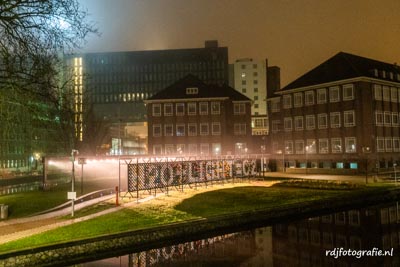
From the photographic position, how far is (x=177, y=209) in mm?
25016

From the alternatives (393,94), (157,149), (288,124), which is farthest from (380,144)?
(157,149)

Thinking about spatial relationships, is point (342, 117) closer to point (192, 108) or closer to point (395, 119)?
point (395, 119)

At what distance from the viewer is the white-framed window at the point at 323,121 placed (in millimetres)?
61125

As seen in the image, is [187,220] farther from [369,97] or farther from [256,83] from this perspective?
[256,83]

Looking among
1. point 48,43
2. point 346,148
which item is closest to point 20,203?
point 48,43

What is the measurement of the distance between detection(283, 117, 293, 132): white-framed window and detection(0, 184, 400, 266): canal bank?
36.6 metres

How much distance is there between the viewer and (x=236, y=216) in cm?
2294

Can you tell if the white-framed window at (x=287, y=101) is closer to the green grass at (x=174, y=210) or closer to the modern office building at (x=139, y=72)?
the green grass at (x=174, y=210)

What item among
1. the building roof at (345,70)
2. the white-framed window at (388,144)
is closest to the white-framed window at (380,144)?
the white-framed window at (388,144)

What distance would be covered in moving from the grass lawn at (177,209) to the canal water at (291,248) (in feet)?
6.15

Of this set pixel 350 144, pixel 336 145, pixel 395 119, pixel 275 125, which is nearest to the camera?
pixel 350 144

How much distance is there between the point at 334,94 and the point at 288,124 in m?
9.42

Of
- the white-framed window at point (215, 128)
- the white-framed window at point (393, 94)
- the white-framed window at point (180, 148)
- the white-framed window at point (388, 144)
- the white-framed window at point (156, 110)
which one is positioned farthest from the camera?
the white-framed window at point (156, 110)

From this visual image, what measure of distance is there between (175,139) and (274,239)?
5180 cm
